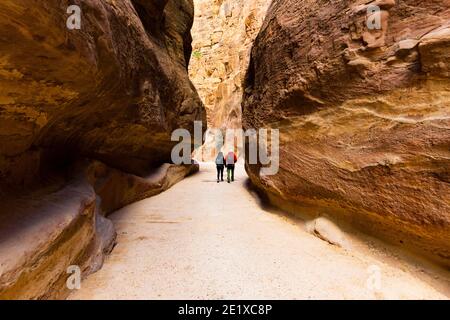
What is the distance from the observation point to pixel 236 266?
8.36ft

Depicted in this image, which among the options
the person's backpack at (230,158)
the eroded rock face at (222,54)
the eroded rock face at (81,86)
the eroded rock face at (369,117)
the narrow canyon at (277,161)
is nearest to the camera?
the eroded rock face at (81,86)

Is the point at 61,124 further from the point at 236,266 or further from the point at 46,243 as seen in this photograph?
the point at 236,266

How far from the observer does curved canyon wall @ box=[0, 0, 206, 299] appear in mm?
1654

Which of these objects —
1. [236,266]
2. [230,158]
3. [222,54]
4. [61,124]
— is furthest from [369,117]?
[222,54]

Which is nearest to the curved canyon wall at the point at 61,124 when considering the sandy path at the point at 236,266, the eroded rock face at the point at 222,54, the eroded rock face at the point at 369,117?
the sandy path at the point at 236,266

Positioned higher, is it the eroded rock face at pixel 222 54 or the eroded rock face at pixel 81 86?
the eroded rock face at pixel 222 54

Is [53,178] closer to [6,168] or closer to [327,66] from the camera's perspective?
[6,168]

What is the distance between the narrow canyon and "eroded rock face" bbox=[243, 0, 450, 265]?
16 millimetres

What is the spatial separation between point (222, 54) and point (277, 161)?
2606cm

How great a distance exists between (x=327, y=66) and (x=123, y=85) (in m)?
3.19

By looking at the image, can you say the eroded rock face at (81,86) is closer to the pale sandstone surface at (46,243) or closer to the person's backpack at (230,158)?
the pale sandstone surface at (46,243)

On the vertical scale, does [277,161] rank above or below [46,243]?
above

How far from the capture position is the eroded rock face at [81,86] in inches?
64.6

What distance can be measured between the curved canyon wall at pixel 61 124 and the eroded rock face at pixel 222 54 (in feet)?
57.6
